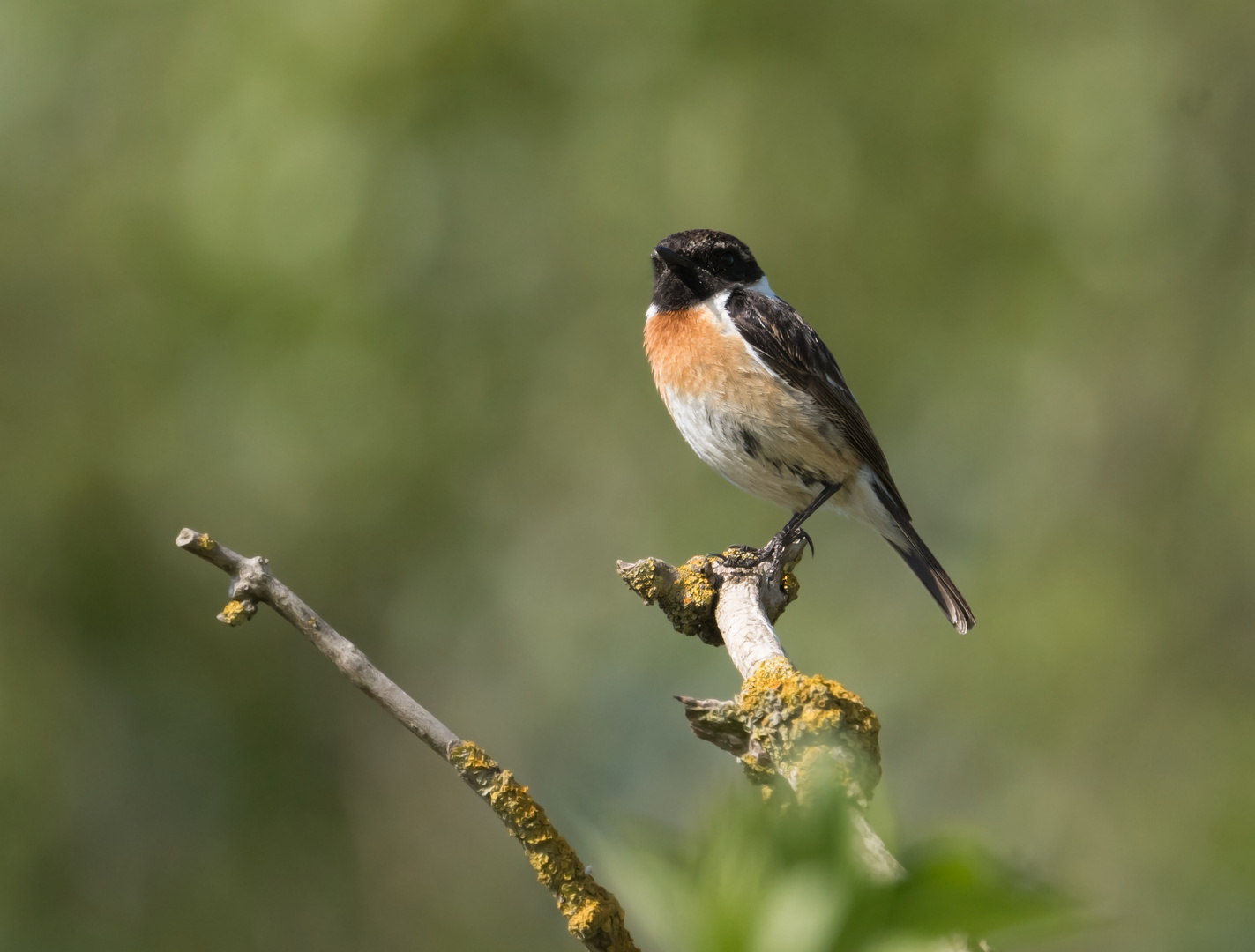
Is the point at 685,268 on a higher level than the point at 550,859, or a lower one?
higher

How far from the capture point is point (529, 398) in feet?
28.1

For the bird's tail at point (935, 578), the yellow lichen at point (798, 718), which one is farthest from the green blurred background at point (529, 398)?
the yellow lichen at point (798, 718)

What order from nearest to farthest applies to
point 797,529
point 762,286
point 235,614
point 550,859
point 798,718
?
point 235,614 → point 550,859 → point 798,718 → point 797,529 → point 762,286

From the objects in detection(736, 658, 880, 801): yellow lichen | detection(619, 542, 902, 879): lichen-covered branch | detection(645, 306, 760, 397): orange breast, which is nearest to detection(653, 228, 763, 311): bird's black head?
detection(645, 306, 760, 397): orange breast

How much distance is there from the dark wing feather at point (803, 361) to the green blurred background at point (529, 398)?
7.14ft

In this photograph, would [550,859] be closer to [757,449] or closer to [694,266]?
[757,449]

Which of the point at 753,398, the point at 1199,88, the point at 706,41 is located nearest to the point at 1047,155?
the point at 1199,88

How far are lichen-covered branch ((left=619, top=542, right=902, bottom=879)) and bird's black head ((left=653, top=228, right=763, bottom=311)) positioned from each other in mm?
1901

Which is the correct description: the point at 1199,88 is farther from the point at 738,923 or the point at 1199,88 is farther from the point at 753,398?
the point at 738,923

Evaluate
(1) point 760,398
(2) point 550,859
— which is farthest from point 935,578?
(2) point 550,859

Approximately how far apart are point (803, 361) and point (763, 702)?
3.15 meters

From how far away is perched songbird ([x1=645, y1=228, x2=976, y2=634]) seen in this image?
491 cm

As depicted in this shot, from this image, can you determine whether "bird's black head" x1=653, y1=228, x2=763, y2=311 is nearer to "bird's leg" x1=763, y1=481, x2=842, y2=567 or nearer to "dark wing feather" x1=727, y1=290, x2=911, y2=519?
"dark wing feather" x1=727, y1=290, x2=911, y2=519

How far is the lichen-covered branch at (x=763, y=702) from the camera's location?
1.51m
